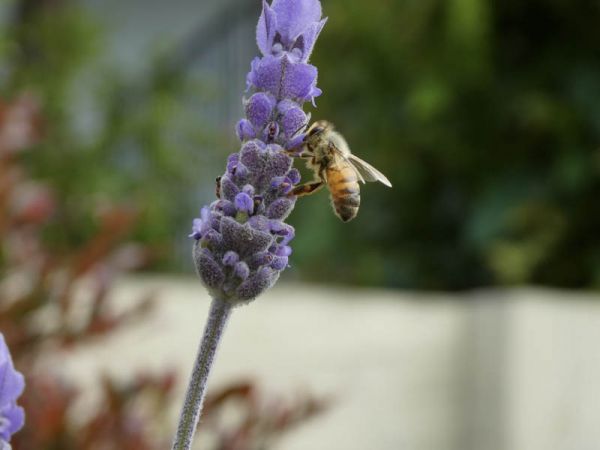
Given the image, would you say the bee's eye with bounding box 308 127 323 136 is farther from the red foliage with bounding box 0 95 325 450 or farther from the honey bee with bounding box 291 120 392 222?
the red foliage with bounding box 0 95 325 450

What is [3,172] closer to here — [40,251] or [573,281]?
[40,251]

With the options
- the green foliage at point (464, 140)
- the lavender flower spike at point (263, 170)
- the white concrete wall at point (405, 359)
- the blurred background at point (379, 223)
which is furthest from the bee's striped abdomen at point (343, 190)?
the green foliage at point (464, 140)

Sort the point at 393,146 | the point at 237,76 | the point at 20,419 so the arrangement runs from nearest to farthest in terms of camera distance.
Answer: the point at 20,419, the point at 393,146, the point at 237,76

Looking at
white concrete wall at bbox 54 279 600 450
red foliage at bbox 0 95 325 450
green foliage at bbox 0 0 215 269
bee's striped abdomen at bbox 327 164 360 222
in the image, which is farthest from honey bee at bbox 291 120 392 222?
green foliage at bbox 0 0 215 269

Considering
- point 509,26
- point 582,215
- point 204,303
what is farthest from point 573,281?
point 204,303

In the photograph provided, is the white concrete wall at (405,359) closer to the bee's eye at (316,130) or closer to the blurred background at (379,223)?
the blurred background at (379,223)

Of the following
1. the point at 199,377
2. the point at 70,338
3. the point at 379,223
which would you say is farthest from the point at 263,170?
the point at 379,223
